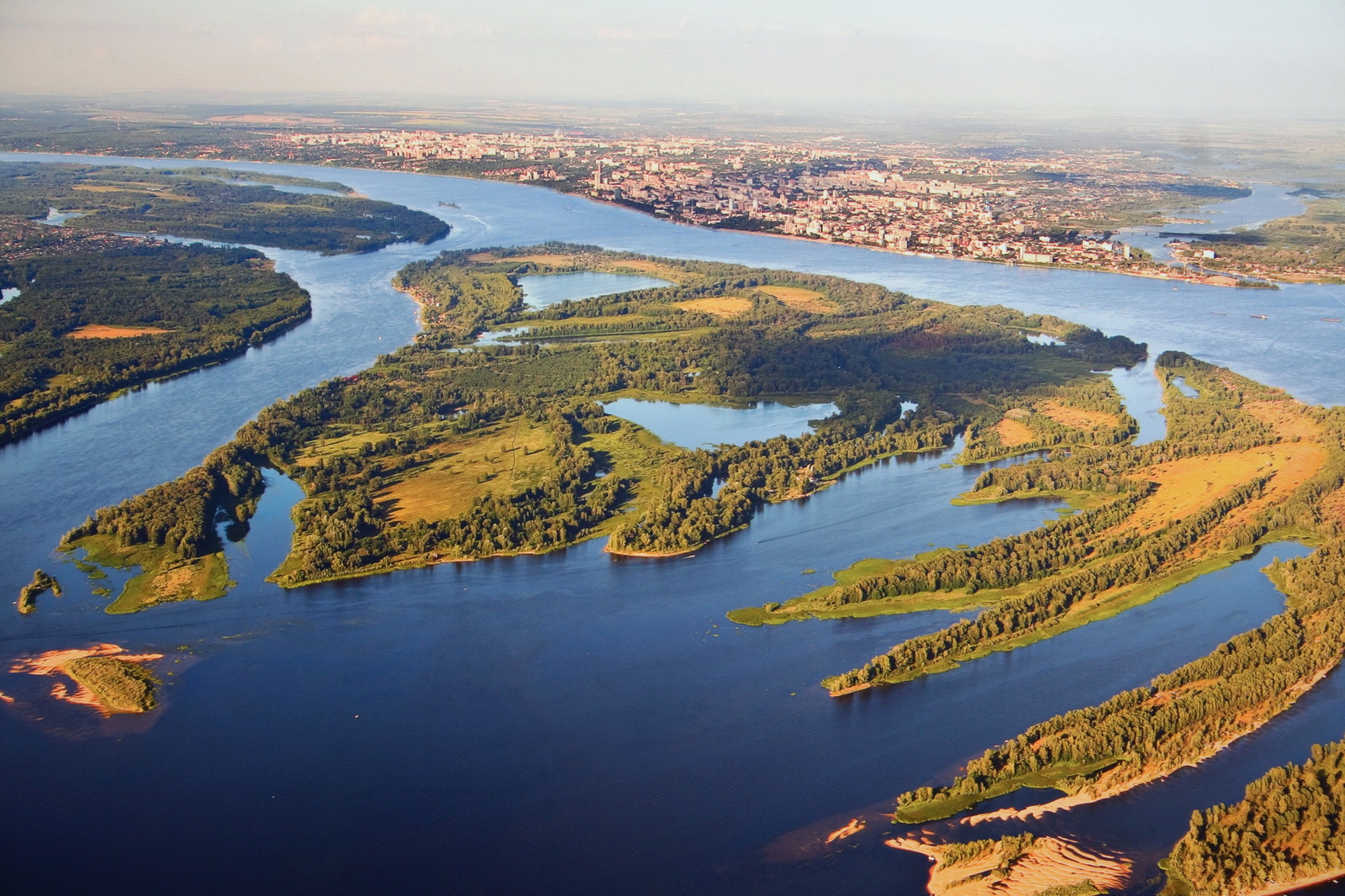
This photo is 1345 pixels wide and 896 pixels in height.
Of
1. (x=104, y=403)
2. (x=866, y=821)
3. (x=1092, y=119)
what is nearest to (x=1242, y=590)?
(x=866, y=821)

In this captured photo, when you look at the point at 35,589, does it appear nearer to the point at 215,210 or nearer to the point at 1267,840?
the point at 1267,840

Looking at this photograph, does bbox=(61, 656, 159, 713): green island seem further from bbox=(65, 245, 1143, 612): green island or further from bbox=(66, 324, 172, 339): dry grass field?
bbox=(66, 324, 172, 339): dry grass field

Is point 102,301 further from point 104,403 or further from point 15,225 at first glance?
point 15,225

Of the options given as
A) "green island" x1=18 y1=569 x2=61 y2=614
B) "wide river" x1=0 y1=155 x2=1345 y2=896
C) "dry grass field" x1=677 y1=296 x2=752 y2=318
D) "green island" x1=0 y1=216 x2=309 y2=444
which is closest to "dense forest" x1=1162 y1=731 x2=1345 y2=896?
"wide river" x1=0 y1=155 x2=1345 y2=896

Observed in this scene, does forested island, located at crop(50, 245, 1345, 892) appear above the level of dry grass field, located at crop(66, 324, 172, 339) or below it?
below

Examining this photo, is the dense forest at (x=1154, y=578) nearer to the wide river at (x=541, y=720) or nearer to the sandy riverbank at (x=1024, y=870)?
the wide river at (x=541, y=720)

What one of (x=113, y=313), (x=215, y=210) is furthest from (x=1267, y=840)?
(x=215, y=210)

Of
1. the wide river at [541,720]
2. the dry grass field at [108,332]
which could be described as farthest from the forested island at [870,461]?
the dry grass field at [108,332]
